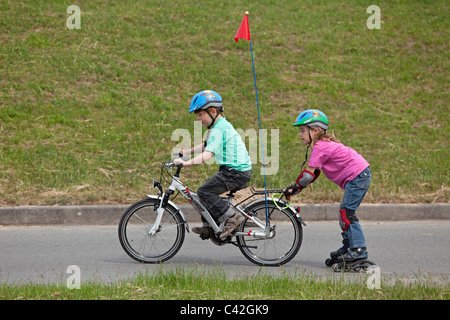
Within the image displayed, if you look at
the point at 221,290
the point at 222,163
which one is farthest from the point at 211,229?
the point at 221,290

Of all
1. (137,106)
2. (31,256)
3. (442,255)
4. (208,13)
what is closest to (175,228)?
(31,256)

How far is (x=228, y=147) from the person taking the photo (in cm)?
599

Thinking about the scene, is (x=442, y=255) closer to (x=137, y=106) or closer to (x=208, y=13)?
(x=137, y=106)

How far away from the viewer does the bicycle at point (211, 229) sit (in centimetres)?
607

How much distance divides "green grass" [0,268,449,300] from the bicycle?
1177 millimetres

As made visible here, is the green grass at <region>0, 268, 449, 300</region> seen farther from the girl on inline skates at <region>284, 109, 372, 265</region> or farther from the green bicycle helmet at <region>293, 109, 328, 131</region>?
the green bicycle helmet at <region>293, 109, 328, 131</region>

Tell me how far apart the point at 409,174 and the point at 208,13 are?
8.58 metres

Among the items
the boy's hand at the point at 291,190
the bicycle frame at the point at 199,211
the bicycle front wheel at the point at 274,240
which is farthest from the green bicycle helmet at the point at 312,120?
the bicycle frame at the point at 199,211

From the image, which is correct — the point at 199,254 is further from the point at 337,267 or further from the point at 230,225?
the point at 337,267

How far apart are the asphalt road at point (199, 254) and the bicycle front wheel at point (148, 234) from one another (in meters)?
0.14

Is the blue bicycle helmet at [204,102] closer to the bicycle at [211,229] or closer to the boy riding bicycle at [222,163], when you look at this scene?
the boy riding bicycle at [222,163]

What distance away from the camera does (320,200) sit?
8.59 meters

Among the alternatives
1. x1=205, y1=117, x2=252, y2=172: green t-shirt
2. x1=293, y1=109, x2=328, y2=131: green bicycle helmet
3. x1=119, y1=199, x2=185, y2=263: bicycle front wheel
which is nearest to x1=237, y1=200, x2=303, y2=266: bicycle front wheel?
x1=205, y1=117, x2=252, y2=172: green t-shirt

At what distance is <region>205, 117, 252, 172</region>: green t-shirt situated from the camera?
5.89 meters
